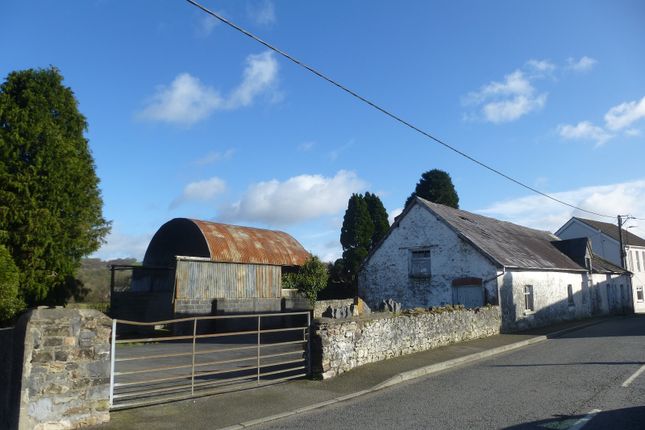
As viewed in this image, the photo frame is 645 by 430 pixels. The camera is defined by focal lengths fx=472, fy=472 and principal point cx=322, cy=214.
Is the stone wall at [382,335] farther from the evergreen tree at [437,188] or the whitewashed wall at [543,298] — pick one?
the evergreen tree at [437,188]

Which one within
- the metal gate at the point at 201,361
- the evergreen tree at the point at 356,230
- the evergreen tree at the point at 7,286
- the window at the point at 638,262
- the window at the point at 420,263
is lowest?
the metal gate at the point at 201,361

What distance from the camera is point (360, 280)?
26.4 m

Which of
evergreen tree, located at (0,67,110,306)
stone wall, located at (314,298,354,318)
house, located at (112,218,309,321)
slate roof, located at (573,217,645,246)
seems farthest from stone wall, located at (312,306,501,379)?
slate roof, located at (573,217,645,246)

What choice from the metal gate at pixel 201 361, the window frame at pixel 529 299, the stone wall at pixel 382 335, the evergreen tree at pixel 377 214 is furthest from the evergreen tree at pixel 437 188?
the stone wall at pixel 382 335

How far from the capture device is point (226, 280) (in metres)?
23.7

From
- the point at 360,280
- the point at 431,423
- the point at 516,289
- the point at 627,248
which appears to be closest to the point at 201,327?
the point at 360,280

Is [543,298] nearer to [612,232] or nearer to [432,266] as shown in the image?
[432,266]

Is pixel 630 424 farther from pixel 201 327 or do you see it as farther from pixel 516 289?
pixel 201 327

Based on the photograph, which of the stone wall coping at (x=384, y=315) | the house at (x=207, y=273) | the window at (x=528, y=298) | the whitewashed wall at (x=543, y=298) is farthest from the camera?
the window at (x=528, y=298)

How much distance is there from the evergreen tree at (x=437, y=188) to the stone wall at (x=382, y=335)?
28835 millimetres

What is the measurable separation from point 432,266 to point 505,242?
529 centimetres

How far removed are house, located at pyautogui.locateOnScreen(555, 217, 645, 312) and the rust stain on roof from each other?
2822 cm

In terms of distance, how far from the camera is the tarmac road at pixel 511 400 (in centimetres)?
677

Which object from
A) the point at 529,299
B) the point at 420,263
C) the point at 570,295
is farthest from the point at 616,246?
the point at 420,263
